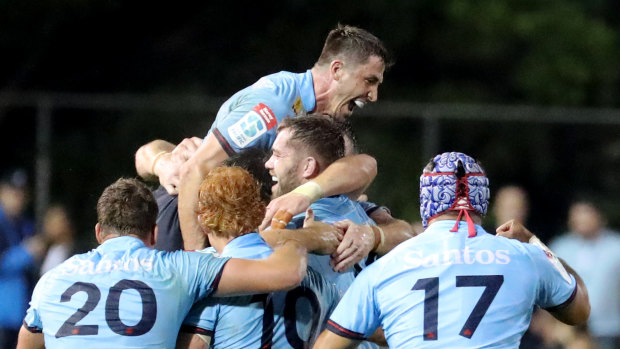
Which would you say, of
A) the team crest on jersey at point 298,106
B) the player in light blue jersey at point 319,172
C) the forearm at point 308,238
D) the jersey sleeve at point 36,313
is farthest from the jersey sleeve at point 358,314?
the team crest on jersey at point 298,106

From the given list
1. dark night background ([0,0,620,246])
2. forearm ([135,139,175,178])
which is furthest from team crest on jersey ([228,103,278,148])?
dark night background ([0,0,620,246])

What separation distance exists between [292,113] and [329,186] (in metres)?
0.72

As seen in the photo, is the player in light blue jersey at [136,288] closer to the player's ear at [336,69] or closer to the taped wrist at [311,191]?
the taped wrist at [311,191]

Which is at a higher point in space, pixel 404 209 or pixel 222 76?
pixel 222 76

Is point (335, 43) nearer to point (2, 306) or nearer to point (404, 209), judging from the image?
point (2, 306)

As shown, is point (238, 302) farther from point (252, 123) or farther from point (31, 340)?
point (252, 123)

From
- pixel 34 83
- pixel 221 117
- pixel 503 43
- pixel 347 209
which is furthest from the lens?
pixel 503 43

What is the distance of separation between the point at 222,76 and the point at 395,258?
428 inches

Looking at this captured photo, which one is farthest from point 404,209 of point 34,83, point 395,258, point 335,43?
point 395,258

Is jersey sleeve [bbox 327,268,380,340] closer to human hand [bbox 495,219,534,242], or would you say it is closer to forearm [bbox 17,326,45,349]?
human hand [bbox 495,219,534,242]

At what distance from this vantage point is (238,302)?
14.2ft

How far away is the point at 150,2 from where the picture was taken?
15.6 m

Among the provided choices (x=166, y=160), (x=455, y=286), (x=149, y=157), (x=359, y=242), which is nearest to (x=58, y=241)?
(x=149, y=157)

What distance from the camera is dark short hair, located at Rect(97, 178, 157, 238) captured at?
14.8ft
